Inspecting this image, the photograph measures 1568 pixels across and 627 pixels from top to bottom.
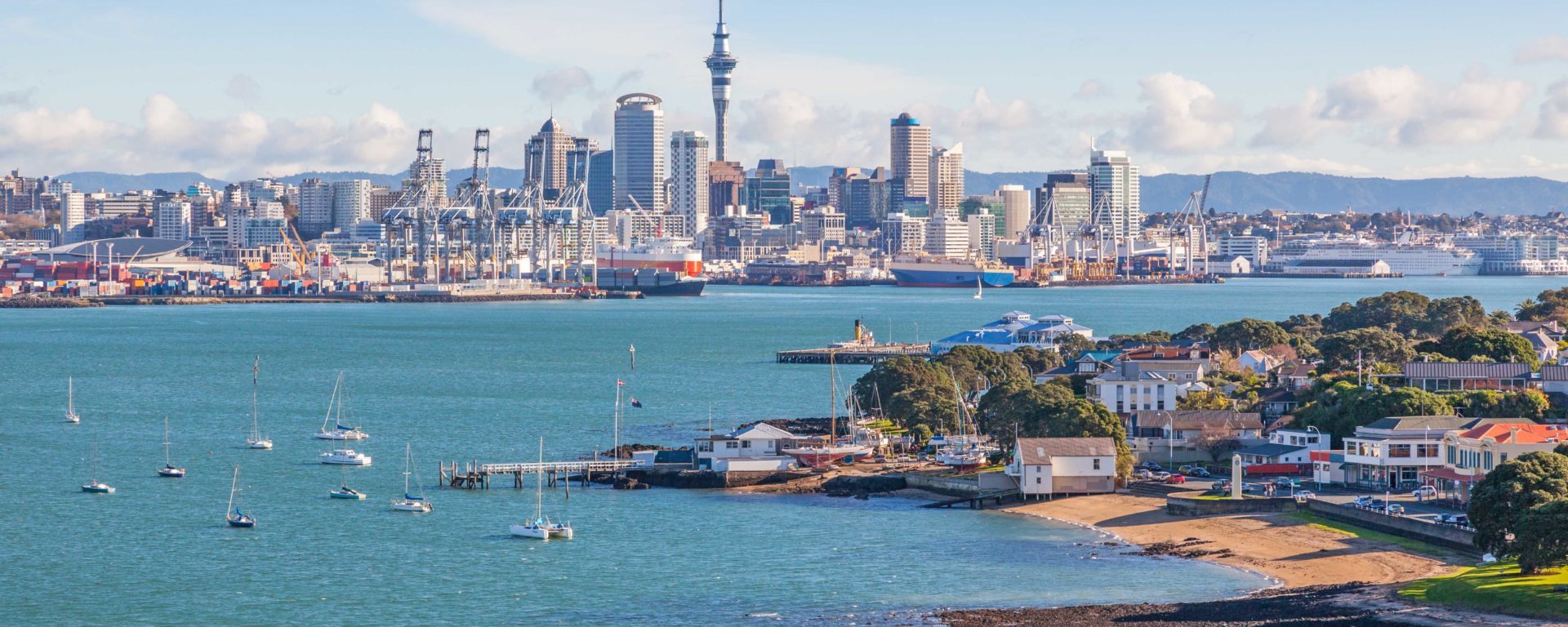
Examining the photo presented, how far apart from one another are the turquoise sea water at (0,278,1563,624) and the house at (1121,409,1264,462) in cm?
618

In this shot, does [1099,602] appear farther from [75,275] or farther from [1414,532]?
[75,275]

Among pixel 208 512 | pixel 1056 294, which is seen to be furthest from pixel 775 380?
pixel 1056 294

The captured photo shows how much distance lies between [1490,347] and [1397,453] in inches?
640

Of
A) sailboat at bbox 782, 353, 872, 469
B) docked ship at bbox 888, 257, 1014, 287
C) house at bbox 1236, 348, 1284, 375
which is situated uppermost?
docked ship at bbox 888, 257, 1014, 287

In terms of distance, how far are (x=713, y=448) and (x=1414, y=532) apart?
14530mm

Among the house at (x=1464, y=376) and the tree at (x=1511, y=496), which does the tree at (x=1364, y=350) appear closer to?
the house at (x=1464, y=376)

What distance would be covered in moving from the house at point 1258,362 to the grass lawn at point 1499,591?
26771mm

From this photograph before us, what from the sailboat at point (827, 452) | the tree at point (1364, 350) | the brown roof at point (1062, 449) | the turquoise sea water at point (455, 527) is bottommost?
the turquoise sea water at point (455, 527)

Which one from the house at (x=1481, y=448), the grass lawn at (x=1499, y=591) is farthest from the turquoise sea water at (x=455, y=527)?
the house at (x=1481, y=448)

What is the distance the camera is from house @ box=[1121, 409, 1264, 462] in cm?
3741

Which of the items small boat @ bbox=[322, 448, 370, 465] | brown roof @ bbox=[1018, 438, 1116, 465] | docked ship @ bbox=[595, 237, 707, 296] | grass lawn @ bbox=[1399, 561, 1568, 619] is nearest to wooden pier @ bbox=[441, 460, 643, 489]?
small boat @ bbox=[322, 448, 370, 465]

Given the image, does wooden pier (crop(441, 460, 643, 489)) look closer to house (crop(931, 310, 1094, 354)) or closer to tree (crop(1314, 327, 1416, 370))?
→ tree (crop(1314, 327, 1416, 370))

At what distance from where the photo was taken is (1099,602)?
984 inches

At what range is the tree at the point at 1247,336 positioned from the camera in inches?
2211
